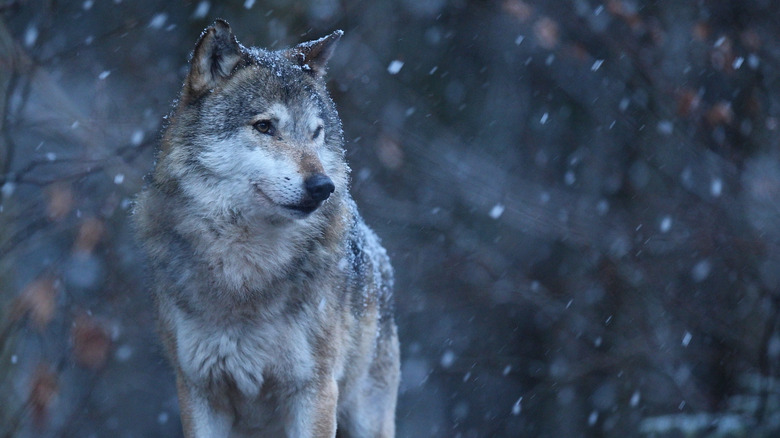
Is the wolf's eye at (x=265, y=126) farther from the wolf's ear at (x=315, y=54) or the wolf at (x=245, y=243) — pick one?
the wolf's ear at (x=315, y=54)

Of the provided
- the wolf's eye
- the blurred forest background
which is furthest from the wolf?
the blurred forest background

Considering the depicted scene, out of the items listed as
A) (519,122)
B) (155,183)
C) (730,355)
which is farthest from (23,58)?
(730,355)

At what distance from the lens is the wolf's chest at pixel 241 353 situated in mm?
3268

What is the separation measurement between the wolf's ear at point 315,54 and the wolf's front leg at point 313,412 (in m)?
1.50

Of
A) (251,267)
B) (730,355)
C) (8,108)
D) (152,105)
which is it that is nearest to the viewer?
(251,267)

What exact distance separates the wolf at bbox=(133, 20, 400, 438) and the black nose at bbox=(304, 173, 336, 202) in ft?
0.07

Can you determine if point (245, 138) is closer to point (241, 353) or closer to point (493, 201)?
point (241, 353)

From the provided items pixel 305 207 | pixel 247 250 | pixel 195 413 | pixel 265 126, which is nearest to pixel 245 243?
pixel 247 250

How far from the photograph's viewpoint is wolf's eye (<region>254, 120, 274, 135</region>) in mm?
3266

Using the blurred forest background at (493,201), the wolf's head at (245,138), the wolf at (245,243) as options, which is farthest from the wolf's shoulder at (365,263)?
the blurred forest background at (493,201)

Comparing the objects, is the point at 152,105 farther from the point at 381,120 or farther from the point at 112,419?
the point at 112,419

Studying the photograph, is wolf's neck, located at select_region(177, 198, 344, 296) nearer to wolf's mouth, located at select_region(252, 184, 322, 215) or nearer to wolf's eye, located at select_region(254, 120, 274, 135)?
wolf's mouth, located at select_region(252, 184, 322, 215)

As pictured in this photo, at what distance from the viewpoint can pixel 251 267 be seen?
11.0 feet

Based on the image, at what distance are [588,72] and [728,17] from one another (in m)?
1.56
